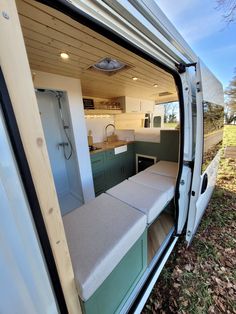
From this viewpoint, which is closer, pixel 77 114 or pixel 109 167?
pixel 77 114

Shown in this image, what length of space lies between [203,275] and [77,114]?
8.61 ft

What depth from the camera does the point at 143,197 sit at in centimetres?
141

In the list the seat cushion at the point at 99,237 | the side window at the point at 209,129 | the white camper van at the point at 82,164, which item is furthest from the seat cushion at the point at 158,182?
the seat cushion at the point at 99,237

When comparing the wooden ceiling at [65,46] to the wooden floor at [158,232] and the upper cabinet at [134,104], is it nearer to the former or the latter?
the upper cabinet at [134,104]

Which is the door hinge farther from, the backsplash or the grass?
the backsplash


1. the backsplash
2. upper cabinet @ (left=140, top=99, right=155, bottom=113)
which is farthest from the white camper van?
upper cabinet @ (left=140, top=99, right=155, bottom=113)

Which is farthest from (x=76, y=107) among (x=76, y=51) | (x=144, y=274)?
(x=144, y=274)

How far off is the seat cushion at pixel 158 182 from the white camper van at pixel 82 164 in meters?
0.01

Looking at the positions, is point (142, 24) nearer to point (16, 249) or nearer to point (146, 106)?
point (16, 249)

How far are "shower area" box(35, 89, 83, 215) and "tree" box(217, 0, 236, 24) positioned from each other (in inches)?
96.1

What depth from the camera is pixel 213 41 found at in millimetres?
2076

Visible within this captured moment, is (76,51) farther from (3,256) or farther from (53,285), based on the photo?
(53,285)

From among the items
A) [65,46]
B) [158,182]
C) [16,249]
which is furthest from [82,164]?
[16,249]

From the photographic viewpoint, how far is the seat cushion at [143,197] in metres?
1.26
